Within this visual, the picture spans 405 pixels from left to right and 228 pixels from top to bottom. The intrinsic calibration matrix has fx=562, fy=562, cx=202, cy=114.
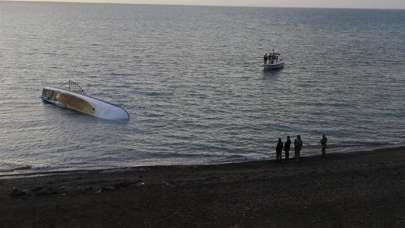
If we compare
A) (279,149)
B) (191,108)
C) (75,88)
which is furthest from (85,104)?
(279,149)

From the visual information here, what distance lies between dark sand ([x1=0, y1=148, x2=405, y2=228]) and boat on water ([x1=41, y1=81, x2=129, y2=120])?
1315cm

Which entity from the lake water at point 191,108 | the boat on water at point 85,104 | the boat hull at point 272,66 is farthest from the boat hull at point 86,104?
the boat hull at point 272,66

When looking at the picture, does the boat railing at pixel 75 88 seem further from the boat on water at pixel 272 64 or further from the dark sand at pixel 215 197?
the boat on water at pixel 272 64

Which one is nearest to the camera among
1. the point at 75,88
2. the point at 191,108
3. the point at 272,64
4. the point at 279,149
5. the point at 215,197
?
the point at 215,197

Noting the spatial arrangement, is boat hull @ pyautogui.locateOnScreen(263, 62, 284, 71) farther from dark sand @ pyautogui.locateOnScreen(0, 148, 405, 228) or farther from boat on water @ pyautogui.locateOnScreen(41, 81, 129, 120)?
dark sand @ pyautogui.locateOnScreen(0, 148, 405, 228)

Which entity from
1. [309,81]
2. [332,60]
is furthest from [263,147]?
[332,60]

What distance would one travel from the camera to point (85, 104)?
41438mm

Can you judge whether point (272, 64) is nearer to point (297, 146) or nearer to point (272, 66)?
point (272, 66)

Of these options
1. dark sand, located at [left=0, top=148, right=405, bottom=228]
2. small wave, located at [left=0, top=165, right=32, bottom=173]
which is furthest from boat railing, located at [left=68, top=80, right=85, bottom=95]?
dark sand, located at [left=0, top=148, right=405, bottom=228]

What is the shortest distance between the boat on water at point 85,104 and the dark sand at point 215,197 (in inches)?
518

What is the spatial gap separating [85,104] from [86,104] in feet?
0.43

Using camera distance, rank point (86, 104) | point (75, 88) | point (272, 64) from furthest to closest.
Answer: point (272, 64), point (75, 88), point (86, 104)

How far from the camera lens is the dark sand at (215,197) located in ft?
59.6

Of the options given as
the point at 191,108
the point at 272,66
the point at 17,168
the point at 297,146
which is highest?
the point at 272,66
